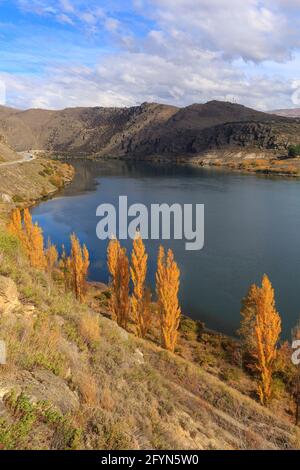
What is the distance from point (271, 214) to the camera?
247 ft

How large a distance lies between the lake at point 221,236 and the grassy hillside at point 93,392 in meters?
23.4

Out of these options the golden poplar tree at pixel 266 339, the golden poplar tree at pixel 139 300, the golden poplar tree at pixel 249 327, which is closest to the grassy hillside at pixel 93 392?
the golden poplar tree at pixel 266 339

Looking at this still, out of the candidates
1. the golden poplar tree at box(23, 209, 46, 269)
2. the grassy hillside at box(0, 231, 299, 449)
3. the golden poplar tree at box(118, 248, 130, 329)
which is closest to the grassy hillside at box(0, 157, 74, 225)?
the golden poplar tree at box(23, 209, 46, 269)

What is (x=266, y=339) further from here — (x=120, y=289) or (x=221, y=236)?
(x=221, y=236)

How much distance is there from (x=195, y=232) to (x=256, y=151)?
130 meters

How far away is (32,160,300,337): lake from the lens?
4062cm

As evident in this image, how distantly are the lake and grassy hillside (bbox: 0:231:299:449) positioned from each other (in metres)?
23.4

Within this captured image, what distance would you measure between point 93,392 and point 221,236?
54.1m

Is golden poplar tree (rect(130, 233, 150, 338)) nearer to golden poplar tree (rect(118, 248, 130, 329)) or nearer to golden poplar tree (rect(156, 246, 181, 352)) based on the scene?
golden poplar tree (rect(118, 248, 130, 329))

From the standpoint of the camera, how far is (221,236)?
61.3 m

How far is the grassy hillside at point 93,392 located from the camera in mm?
7355

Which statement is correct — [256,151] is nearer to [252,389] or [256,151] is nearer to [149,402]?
[252,389]

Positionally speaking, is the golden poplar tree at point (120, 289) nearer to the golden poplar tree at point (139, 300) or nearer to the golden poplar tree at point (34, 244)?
the golden poplar tree at point (139, 300)
